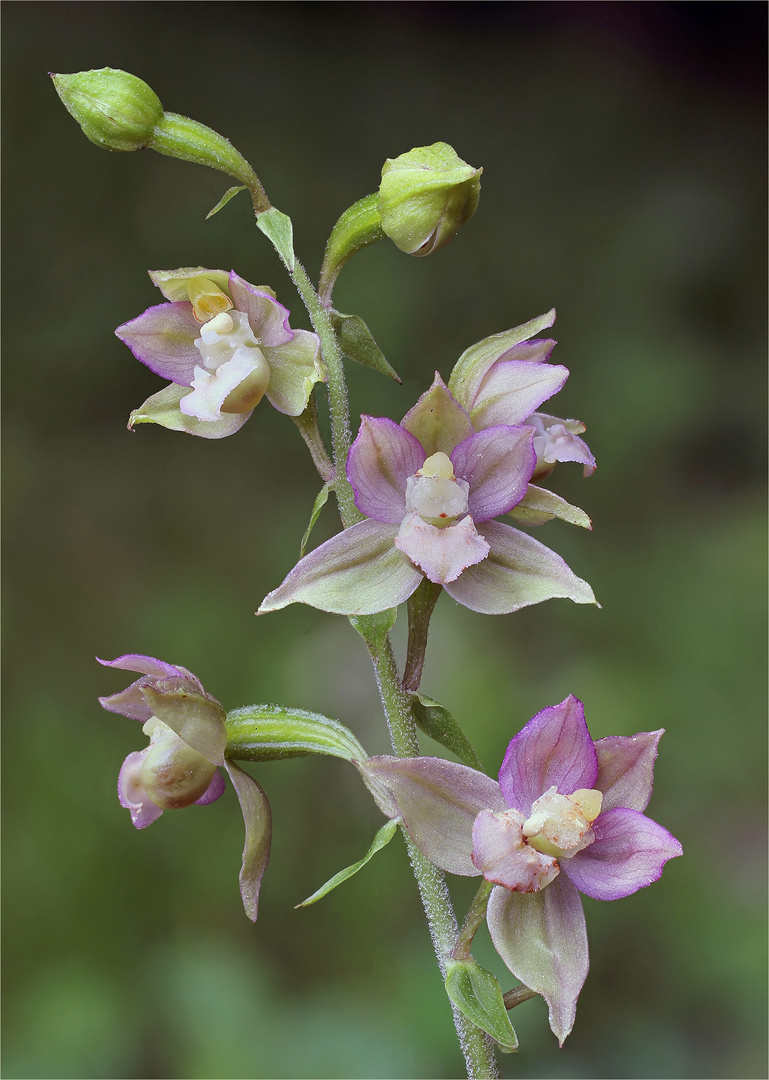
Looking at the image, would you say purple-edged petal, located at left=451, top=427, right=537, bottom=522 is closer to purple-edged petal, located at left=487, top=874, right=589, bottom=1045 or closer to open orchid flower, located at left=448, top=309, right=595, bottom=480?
open orchid flower, located at left=448, top=309, right=595, bottom=480

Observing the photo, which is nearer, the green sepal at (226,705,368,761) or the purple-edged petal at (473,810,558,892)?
the purple-edged petal at (473,810,558,892)

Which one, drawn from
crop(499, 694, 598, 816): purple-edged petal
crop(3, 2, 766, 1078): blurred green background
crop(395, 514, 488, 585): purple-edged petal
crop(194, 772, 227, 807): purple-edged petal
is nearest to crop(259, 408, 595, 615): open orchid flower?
crop(395, 514, 488, 585): purple-edged petal

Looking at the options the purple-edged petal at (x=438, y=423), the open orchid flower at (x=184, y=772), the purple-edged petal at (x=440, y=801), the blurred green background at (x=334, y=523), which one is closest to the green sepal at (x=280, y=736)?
the open orchid flower at (x=184, y=772)

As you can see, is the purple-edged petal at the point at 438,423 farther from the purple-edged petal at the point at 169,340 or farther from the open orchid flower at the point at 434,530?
the purple-edged petal at the point at 169,340

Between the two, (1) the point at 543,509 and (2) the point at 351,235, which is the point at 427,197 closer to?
(2) the point at 351,235

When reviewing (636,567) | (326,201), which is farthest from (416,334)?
Answer: (636,567)

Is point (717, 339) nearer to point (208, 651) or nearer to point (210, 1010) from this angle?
point (208, 651)
